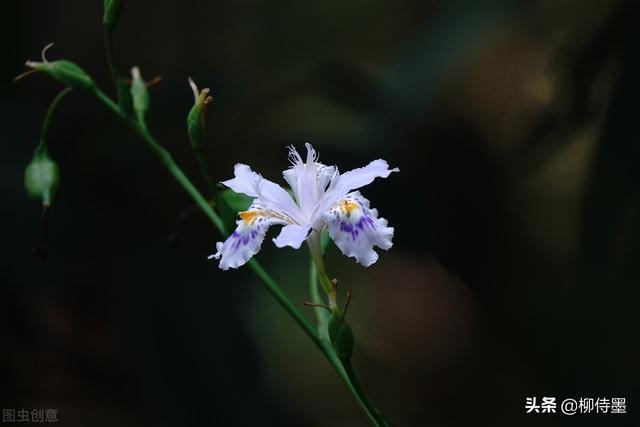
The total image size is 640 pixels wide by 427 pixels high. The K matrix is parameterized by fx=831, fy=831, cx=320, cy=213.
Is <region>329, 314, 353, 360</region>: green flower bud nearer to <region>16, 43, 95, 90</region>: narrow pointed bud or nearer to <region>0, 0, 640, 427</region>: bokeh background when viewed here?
<region>16, 43, 95, 90</region>: narrow pointed bud

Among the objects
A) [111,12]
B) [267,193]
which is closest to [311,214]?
[267,193]

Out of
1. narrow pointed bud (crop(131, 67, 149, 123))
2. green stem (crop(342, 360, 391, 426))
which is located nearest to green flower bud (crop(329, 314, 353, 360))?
green stem (crop(342, 360, 391, 426))

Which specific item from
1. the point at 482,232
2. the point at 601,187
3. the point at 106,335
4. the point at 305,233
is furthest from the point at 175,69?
the point at 305,233

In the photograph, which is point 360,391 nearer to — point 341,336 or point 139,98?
point 341,336

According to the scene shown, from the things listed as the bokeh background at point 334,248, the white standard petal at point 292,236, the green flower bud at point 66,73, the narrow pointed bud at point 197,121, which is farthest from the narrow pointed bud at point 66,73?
the bokeh background at point 334,248

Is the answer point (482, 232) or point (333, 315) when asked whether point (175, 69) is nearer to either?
point (482, 232)

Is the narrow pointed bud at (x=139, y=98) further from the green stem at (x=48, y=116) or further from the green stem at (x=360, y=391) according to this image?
the green stem at (x=360, y=391)
